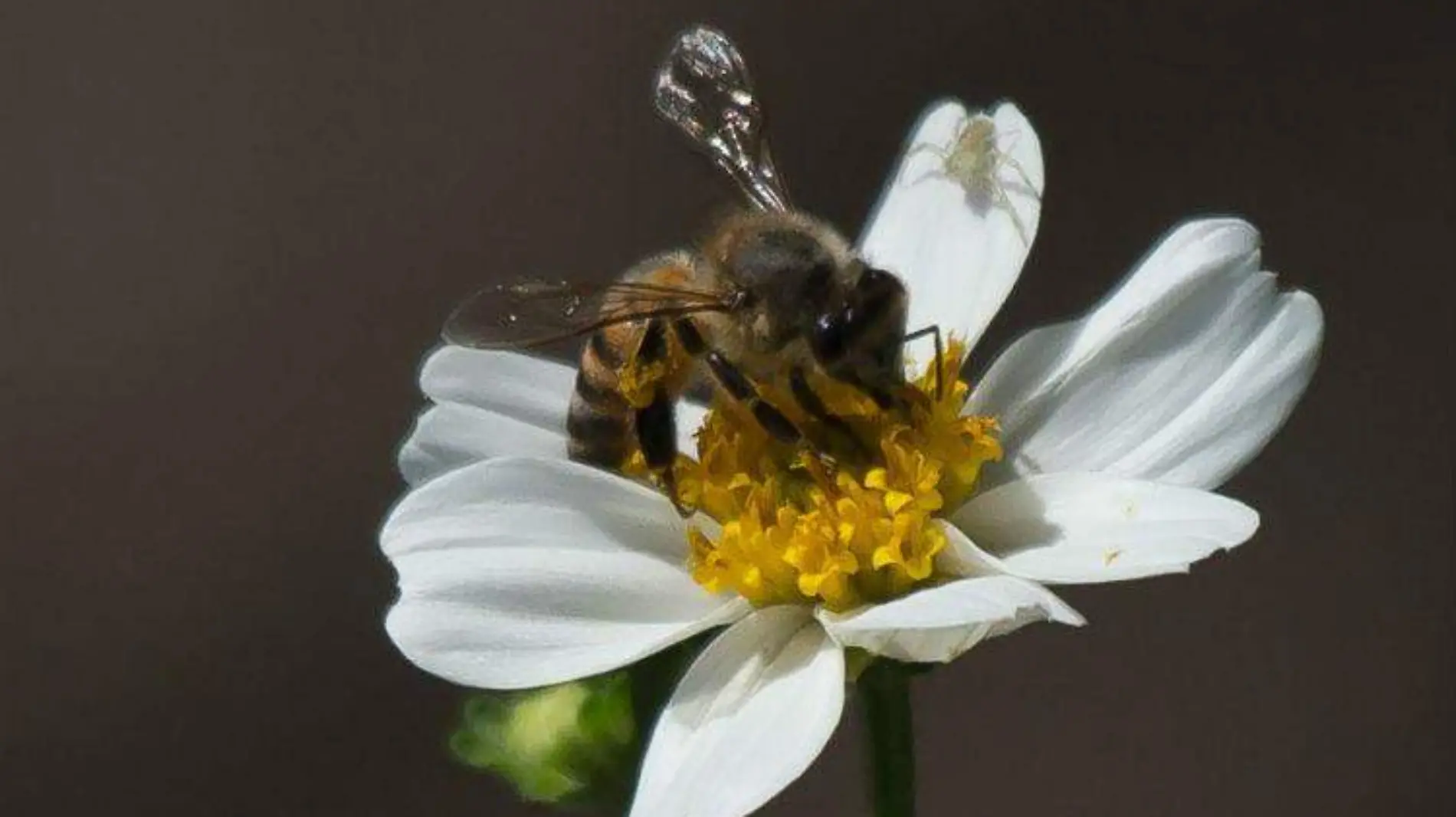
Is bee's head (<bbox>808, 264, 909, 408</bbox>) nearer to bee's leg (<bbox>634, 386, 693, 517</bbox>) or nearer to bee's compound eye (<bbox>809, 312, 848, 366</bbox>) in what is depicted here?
bee's compound eye (<bbox>809, 312, 848, 366</bbox>)

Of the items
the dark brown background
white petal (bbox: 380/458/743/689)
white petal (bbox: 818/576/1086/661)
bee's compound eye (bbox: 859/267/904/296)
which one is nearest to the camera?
white petal (bbox: 818/576/1086/661)

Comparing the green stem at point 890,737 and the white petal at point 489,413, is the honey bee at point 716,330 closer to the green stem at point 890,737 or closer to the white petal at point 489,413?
the white petal at point 489,413

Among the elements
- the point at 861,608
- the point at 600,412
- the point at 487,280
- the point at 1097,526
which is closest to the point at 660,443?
the point at 600,412

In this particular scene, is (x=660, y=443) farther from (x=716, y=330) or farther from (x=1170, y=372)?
(x=1170, y=372)

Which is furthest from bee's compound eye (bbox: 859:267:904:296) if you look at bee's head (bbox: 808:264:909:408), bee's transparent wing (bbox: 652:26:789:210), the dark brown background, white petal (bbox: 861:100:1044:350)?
the dark brown background

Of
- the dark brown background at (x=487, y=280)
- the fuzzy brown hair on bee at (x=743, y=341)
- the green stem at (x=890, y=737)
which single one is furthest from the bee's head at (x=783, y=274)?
the dark brown background at (x=487, y=280)
